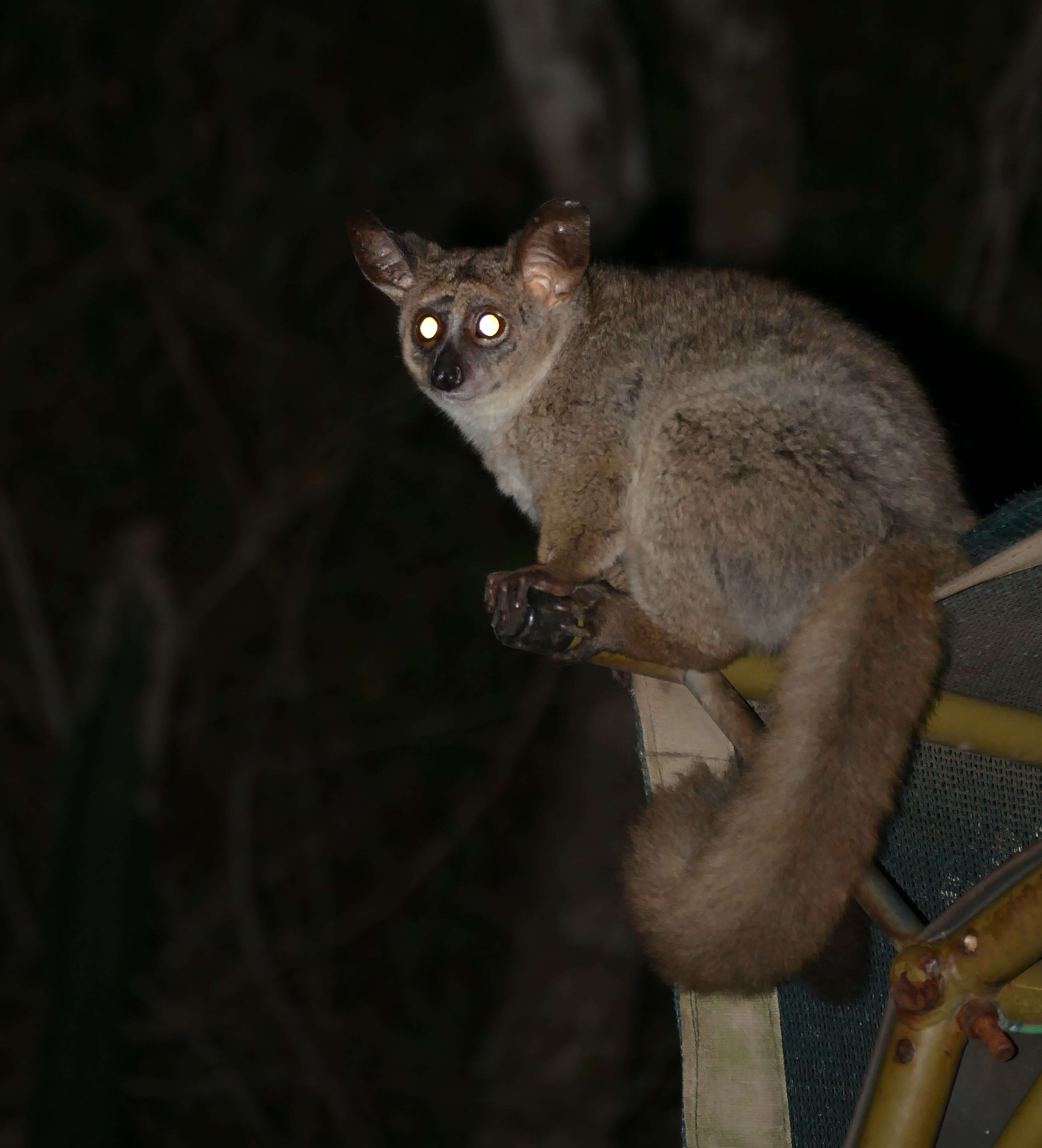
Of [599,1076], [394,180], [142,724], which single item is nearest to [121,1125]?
[142,724]

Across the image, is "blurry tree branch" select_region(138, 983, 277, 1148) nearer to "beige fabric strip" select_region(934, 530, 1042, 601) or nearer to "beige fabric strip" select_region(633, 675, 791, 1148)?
"beige fabric strip" select_region(633, 675, 791, 1148)

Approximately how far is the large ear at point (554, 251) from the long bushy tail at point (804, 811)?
43.9 inches

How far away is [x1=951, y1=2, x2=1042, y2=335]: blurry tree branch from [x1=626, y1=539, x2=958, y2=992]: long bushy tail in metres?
4.04

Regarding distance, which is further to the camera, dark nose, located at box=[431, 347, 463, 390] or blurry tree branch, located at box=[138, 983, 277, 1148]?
blurry tree branch, located at box=[138, 983, 277, 1148]

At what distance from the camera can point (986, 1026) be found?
142cm

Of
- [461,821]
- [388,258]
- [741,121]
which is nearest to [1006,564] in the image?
[388,258]

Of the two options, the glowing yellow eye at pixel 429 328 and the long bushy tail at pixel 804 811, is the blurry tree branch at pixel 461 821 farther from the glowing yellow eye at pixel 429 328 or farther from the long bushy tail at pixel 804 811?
the long bushy tail at pixel 804 811

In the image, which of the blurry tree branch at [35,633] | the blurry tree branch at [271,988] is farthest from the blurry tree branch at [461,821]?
the blurry tree branch at [35,633]

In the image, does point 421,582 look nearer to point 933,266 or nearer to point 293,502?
point 293,502

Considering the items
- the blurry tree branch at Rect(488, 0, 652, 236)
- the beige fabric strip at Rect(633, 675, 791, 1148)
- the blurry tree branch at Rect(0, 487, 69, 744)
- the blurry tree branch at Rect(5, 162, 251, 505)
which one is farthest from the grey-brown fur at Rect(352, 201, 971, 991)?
the blurry tree branch at Rect(5, 162, 251, 505)

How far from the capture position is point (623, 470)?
2502 millimetres

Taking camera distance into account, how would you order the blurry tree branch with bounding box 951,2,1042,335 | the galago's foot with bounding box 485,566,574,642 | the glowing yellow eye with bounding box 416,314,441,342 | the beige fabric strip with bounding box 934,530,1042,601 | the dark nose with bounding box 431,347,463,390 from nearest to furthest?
1. the beige fabric strip with bounding box 934,530,1042,601
2. the galago's foot with bounding box 485,566,574,642
3. the dark nose with bounding box 431,347,463,390
4. the glowing yellow eye with bounding box 416,314,441,342
5. the blurry tree branch with bounding box 951,2,1042,335

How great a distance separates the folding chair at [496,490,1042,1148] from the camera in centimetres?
162

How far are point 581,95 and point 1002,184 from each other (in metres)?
2.10
